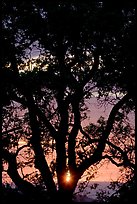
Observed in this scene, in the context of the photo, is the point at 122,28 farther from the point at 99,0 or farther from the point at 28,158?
the point at 28,158

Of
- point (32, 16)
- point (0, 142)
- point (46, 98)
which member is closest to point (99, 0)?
point (32, 16)

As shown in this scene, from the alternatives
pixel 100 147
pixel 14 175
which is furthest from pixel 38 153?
pixel 100 147

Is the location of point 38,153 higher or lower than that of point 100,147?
higher

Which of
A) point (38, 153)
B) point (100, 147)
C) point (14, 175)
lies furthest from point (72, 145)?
point (14, 175)

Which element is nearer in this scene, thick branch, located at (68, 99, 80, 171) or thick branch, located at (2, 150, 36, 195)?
thick branch, located at (2, 150, 36, 195)

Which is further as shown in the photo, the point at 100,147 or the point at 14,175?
the point at 14,175

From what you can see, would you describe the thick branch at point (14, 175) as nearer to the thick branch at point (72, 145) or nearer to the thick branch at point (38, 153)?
the thick branch at point (38, 153)

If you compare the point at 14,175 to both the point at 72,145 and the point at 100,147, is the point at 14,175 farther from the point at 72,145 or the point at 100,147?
the point at 100,147

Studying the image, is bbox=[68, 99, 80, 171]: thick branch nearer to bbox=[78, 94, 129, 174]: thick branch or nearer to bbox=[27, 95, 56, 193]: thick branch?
bbox=[78, 94, 129, 174]: thick branch

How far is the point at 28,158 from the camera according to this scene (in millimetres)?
26812

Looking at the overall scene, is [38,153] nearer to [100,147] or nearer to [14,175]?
[14,175]

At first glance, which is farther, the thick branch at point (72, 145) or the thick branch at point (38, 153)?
the thick branch at point (72, 145)

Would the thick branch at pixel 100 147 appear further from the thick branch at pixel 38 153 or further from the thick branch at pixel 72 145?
the thick branch at pixel 38 153

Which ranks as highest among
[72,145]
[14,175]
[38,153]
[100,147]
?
[72,145]
